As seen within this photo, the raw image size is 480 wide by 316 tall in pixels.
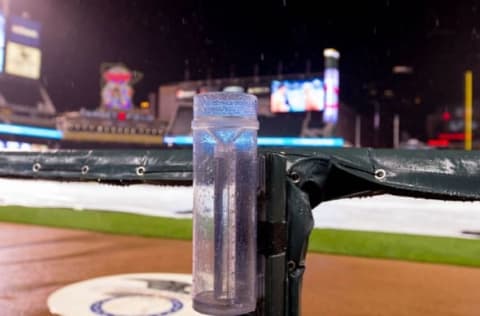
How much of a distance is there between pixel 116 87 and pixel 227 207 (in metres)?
31.4

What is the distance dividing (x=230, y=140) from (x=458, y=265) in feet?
11.5

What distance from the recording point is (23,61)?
1125 inches

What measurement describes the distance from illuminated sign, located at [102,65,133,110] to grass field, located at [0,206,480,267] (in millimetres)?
25561

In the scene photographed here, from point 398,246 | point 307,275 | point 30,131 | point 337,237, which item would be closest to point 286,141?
point 30,131

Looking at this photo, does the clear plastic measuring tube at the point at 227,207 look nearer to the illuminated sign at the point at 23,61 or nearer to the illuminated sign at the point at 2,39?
the illuminated sign at the point at 2,39

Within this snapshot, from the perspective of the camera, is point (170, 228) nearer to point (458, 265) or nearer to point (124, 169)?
point (458, 265)

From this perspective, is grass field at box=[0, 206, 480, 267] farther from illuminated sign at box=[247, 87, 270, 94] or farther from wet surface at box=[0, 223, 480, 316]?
illuminated sign at box=[247, 87, 270, 94]

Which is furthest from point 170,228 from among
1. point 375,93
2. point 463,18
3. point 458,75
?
point 375,93

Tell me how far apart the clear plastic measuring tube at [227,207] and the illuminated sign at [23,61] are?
2956cm

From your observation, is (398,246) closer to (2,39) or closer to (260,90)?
(260,90)

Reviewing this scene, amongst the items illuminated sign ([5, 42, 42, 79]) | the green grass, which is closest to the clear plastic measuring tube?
the green grass

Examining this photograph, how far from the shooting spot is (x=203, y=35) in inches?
1095

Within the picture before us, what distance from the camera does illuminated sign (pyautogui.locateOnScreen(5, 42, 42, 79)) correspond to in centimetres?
2766

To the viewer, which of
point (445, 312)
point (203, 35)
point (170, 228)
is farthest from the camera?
point (203, 35)
